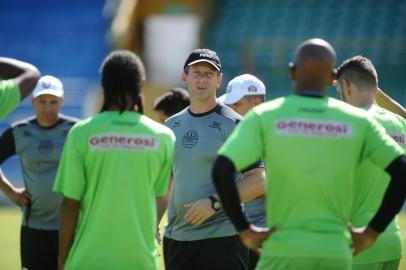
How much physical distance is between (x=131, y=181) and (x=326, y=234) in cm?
114

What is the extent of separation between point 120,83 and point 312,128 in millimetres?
1166

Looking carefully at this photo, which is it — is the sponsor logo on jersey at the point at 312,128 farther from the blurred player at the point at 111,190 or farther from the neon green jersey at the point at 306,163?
the blurred player at the point at 111,190

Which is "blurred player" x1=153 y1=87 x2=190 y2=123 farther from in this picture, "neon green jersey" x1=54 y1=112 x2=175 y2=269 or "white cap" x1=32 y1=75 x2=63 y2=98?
"neon green jersey" x1=54 y1=112 x2=175 y2=269

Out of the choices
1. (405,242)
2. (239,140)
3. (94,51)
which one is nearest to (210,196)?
(239,140)

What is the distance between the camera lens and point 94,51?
27031 millimetres

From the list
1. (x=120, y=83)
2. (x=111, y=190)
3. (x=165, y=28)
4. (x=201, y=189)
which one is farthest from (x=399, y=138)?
(x=165, y=28)

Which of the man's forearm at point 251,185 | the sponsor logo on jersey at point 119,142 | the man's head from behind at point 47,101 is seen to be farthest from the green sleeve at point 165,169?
the man's head from behind at point 47,101

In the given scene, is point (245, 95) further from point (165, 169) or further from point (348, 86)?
point (165, 169)

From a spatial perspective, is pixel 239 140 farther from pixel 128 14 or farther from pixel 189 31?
pixel 189 31

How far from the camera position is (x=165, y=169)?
532 centimetres

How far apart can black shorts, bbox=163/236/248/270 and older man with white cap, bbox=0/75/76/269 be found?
150 cm

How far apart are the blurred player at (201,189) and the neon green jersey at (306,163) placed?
168 cm

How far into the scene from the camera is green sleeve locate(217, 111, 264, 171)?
16.0 feet

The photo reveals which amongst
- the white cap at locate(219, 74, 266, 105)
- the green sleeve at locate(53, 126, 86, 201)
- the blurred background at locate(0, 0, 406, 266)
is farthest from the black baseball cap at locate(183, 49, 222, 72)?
the blurred background at locate(0, 0, 406, 266)
